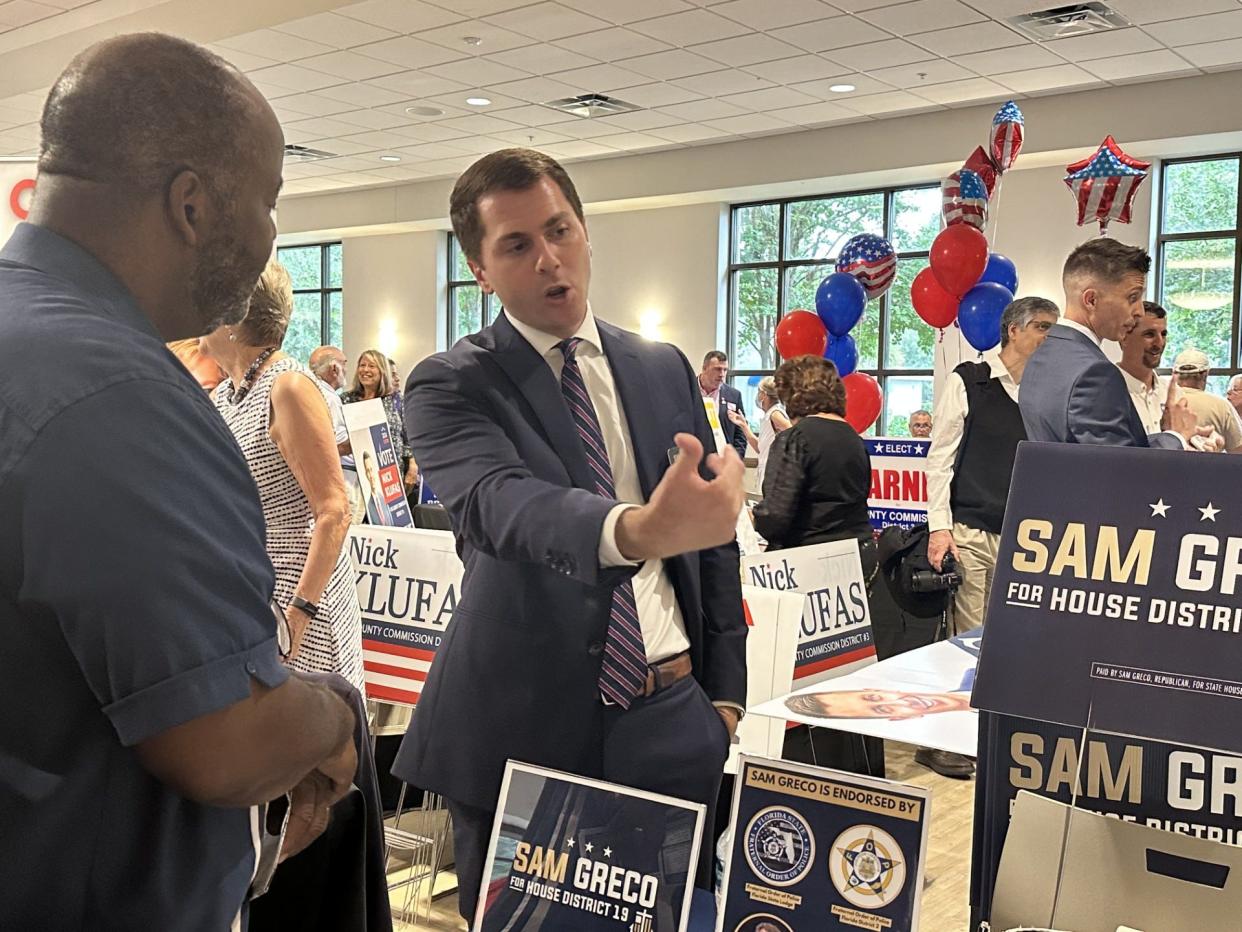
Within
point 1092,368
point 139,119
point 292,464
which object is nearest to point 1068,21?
point 1092,368

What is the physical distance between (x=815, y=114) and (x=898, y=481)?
5529 millimetres

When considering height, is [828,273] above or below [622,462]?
above

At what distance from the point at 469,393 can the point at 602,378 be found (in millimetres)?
226

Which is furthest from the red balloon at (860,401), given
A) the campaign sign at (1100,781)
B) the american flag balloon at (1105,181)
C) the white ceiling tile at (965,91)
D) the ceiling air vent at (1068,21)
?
the campaign sign at (1100,781)

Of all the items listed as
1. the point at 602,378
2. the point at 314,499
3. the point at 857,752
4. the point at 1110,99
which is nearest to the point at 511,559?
the point at 602,378

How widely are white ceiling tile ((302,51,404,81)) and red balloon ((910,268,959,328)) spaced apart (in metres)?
4.81

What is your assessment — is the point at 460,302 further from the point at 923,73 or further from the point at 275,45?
the point at 923,73

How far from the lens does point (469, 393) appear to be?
5.59 feet

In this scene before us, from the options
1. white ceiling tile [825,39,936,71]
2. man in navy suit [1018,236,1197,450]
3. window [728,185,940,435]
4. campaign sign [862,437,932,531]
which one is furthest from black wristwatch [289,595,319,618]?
window [728,185,940,435]

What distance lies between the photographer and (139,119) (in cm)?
95

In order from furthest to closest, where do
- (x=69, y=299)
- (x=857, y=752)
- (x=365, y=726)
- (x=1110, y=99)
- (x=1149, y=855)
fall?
(x=1110, y=99)
(x=857, y=752)
(x=1149, y=855)
(x=365, y=726)
(x=69, y=299)

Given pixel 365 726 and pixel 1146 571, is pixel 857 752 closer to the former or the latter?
pixel 1146 571

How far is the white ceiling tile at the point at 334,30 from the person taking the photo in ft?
27.5

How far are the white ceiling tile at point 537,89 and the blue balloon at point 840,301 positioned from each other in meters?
3.84
